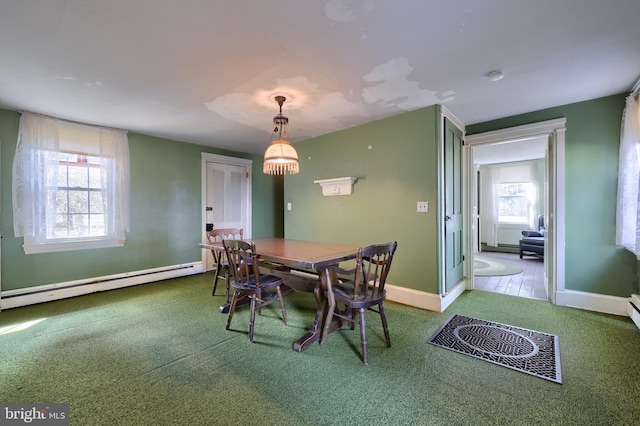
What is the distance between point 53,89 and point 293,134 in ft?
8.61

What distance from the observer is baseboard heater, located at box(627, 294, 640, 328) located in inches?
96.1

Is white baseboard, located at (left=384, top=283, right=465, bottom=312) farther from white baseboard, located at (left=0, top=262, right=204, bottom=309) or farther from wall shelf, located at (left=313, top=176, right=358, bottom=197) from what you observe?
white baseboard, located at (left=0, top=262, right=204, bottom=309)

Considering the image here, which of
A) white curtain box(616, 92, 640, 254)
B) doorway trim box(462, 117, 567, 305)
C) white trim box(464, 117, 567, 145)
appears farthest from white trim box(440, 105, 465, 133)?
white curtain box(616, 92, 640, 254)

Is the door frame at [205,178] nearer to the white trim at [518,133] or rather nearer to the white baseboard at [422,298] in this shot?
the white baseboard at [422,298]

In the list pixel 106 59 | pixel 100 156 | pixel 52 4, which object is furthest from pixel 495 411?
pixel 100 156

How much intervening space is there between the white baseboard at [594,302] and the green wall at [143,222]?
5171mm

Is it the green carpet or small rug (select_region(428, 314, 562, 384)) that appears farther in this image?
small rug (select_region(428, 314, 562, 384))

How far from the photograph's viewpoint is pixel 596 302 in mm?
2828

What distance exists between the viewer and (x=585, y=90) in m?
2.62

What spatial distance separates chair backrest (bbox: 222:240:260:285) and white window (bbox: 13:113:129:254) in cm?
248

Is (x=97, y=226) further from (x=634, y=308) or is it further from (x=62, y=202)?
(x=634, y=308)

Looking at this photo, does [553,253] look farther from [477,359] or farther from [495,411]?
[495,411]

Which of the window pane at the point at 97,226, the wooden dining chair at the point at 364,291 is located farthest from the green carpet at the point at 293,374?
the window pane at the point at 97,226

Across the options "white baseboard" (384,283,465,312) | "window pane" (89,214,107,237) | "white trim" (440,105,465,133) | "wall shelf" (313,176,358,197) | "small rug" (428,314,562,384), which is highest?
"white trim" (440,105,465,133)
